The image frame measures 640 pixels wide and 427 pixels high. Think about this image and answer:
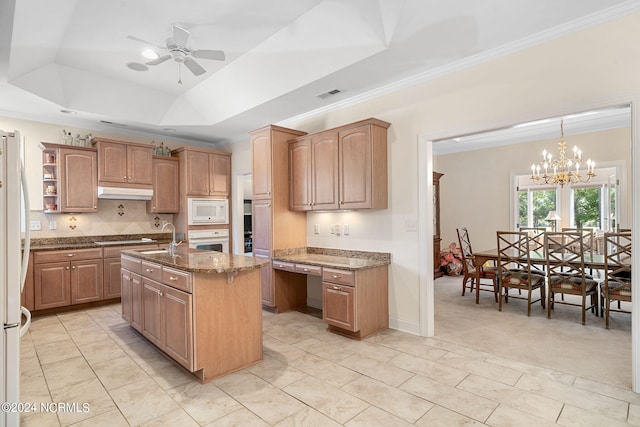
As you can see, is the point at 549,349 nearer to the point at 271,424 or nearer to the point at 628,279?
the point at 628,279

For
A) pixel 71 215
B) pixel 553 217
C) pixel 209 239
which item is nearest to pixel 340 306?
pixel 209 239

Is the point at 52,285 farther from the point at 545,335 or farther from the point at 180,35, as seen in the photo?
the point at 545,335

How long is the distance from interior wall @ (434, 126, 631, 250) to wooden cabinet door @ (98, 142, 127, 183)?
638 cm

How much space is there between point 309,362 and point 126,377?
5.03ft

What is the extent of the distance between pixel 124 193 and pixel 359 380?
4556 mm

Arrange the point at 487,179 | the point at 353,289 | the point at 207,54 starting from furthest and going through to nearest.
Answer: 1. the point at 487,179
2. the point at 353,289
3. the point at 207,54

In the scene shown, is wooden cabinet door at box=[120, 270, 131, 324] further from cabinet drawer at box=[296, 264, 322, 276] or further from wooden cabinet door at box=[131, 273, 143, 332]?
cabinet drawer at box=[296, 264, 322, 276]

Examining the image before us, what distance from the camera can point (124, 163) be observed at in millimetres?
5359

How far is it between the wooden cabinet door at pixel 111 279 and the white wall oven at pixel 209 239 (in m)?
1.19

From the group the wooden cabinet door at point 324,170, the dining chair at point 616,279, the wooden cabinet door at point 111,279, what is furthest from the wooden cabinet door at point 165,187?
the dining chair at point 616,279

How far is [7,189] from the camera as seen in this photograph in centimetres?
192

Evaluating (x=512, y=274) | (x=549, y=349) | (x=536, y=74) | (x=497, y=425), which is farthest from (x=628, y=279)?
(x=497, y=425)

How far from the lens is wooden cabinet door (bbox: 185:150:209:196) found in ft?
19.6

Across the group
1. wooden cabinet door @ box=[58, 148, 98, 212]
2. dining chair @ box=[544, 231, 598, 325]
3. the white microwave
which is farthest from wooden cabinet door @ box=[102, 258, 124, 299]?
dining chair @ box=[544, 231, 598, 325]
